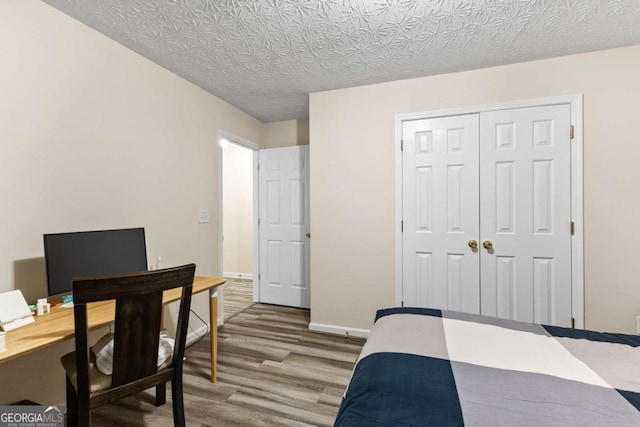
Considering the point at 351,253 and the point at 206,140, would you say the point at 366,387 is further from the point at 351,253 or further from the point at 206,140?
the point at 206,140

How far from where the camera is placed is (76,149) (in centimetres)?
187

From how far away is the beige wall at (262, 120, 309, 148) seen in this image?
394cm

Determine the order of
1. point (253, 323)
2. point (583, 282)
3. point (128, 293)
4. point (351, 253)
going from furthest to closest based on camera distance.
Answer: point (253, 323) < point (351, 253) < point (583, 282) < point (128, 293)

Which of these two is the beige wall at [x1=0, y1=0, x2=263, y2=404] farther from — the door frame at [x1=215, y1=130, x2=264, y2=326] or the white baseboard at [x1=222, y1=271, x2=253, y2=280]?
the white baseboard at [x1=222, y1=271, x2=253, y2=280]

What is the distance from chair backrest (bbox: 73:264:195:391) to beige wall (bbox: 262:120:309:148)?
2853mm

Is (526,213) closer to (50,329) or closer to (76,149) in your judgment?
(50,329)

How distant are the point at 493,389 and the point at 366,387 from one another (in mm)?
397

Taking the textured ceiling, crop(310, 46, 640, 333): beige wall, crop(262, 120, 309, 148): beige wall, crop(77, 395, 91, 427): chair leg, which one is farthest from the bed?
crop(262, 120, 309, 148): beige wall

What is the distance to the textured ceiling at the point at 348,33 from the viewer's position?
5.71ft

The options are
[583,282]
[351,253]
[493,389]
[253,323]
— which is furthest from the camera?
[253,323]

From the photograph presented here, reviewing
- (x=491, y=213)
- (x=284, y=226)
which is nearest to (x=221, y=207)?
(x=284, y=226)

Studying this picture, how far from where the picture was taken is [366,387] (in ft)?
3.17

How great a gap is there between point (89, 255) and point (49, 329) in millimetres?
511

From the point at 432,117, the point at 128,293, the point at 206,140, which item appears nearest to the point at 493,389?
the point at 128,293
